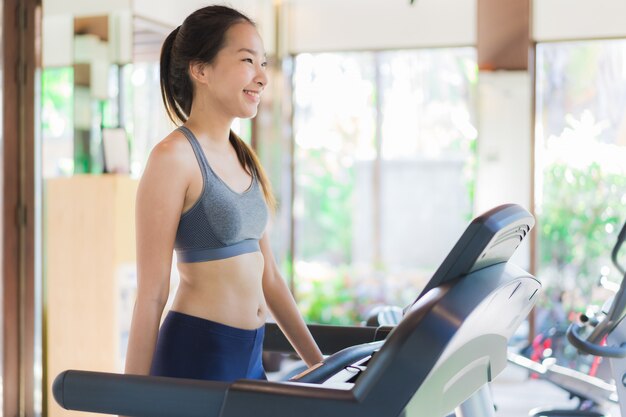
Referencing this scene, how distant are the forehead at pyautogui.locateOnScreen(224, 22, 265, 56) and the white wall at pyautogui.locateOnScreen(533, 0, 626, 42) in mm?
4134

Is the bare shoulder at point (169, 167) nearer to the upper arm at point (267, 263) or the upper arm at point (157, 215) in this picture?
the upper arm at point (157, 215)

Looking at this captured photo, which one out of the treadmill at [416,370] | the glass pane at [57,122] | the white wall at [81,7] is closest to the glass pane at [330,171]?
the white wall at [81,7]

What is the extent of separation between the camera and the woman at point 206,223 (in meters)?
1.38

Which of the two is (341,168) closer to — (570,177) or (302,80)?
(302,80)

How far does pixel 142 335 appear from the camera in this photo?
4.50 ft

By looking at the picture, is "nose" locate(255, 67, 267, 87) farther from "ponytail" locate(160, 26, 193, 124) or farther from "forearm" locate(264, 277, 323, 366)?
"forearm" locate(264, 277, 323, 366)

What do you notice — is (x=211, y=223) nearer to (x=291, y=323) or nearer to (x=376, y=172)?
(x=291, y=323)

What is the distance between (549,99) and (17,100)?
3399mm

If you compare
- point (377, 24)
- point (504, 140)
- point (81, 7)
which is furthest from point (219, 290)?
point (377, 24)

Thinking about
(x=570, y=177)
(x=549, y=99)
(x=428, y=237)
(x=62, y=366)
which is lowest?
(x=62, y=366)

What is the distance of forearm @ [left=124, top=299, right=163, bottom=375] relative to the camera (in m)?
1.37

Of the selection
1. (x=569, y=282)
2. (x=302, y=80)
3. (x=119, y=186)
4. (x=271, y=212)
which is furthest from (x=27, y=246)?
(x=569, y=282)

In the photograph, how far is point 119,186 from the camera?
3.80 metres

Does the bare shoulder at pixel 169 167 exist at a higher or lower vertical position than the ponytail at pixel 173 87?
lower
